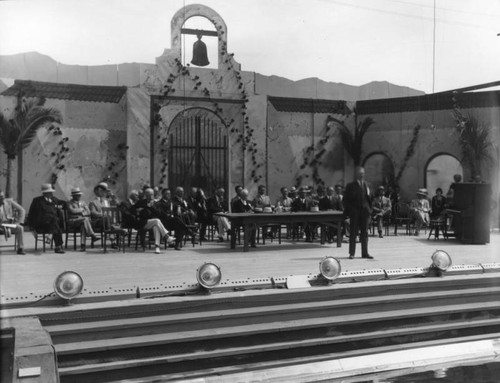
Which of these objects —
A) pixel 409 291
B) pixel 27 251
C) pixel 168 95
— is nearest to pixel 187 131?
pixel 168 95

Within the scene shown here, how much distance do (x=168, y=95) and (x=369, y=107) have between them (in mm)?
5618

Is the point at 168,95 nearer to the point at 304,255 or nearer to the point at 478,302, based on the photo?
the point at 304,255

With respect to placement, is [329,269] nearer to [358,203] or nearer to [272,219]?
[358,203]

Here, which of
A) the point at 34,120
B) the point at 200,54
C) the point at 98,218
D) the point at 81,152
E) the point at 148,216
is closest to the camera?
the point at 148,216

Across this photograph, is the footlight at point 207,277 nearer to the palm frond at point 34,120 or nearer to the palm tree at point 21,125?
the palm tree at point 21,125

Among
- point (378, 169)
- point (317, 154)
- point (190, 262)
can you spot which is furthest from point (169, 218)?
point (378, 169)

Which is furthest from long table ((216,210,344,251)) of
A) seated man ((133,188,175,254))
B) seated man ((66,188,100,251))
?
seated man ((66,188,100,251))

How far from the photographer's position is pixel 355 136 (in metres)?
16.9

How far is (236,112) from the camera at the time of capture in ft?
50.8

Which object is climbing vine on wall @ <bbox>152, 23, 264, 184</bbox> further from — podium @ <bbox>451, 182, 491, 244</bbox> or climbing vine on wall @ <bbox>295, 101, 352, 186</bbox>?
podium @ <bbox>451, 182, 491, 244</bbox>

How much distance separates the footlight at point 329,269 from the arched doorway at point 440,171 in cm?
988

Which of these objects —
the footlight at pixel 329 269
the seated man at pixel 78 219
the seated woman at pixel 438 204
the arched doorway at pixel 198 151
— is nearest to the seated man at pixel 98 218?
the seated man at pixel 78 219

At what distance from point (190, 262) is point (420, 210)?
22.0 feet

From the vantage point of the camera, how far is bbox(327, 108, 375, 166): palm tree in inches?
662
